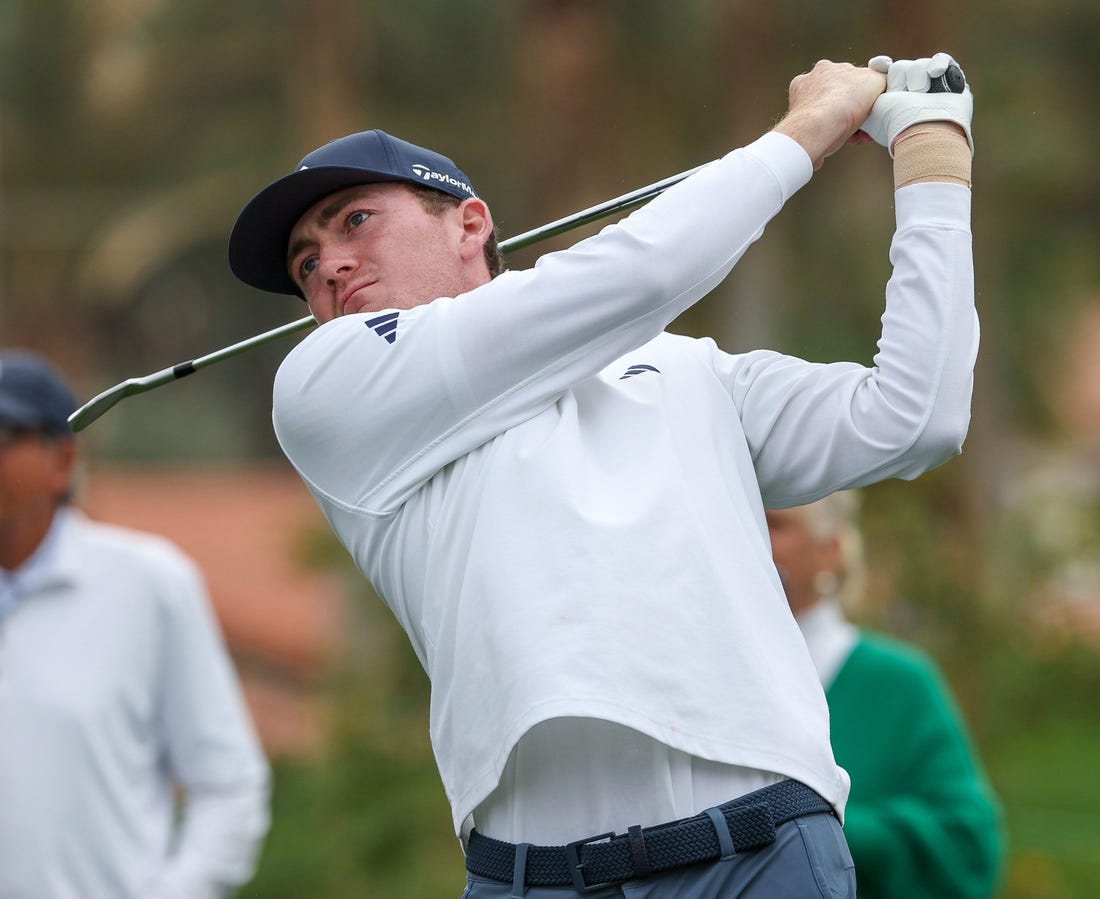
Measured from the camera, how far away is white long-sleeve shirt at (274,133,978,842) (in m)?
2.39

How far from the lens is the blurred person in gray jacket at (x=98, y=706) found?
4043mm

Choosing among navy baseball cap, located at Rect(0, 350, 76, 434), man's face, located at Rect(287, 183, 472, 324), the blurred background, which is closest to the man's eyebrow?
man's face, located at Rect(287, 183, 472, 324)

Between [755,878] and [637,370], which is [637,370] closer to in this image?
[637,370]

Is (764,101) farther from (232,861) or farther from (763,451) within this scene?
(763,451)

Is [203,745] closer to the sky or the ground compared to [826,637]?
closer to the sky

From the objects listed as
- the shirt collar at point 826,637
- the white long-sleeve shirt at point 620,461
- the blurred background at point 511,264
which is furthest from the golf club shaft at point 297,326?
the blurred background at point 511,264

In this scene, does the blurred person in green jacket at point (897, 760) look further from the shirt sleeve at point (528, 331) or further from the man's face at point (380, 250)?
the shirt sleeve at point (528, 331)

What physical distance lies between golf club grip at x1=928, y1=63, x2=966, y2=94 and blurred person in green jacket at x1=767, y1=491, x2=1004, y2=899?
133 cm

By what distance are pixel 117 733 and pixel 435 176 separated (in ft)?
5.98

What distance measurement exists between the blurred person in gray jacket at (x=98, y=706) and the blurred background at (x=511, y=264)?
340 cm

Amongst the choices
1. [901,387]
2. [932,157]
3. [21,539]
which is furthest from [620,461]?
[21,539]

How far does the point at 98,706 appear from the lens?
4.14m

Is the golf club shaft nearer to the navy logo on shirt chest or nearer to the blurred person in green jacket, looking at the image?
the navy logo on shirt chest

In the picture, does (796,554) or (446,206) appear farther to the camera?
(796,554)
